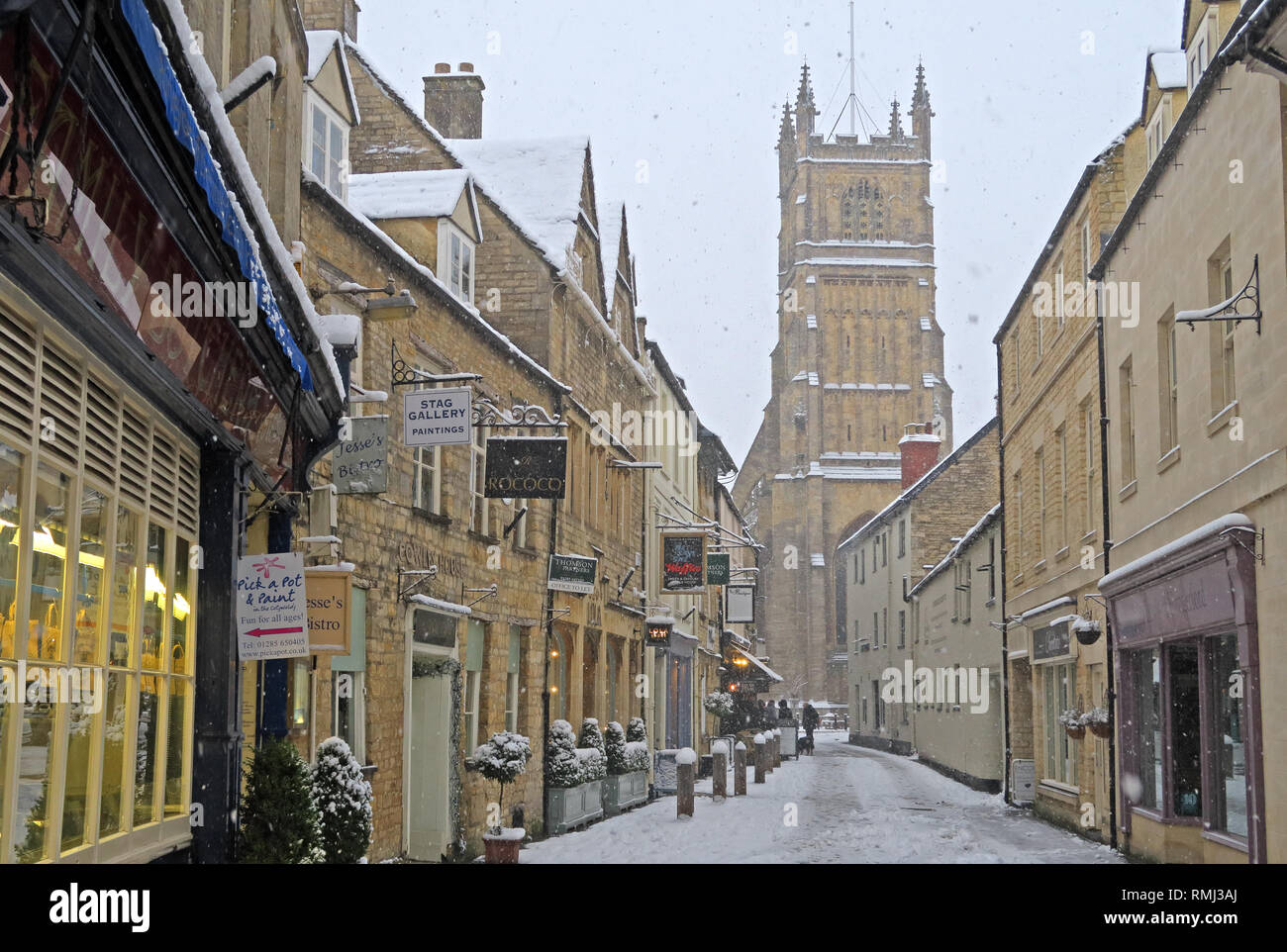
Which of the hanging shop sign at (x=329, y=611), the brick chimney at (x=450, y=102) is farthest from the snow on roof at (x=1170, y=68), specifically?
the brick chimney at (x=450, y=102)

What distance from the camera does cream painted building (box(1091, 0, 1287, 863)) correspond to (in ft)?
36.6

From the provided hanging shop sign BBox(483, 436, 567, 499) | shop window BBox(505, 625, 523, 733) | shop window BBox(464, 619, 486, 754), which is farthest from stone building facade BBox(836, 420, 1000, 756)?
hanging shop sign BBox(483, 436, 567, 499)

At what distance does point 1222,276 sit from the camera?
1312 centimetres

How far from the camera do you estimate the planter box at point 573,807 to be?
64.7 ft

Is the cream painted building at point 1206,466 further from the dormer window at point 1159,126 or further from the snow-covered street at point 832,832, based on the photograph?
the snow-covered street at point 832,832

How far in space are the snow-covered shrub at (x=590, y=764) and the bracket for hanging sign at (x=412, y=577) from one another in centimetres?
634

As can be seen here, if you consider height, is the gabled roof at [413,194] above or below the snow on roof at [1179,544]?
above

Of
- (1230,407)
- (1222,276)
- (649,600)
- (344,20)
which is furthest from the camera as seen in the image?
(649,600)

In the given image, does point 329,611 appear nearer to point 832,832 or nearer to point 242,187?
point 242,187

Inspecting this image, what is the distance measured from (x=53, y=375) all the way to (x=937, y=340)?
8353 cm
